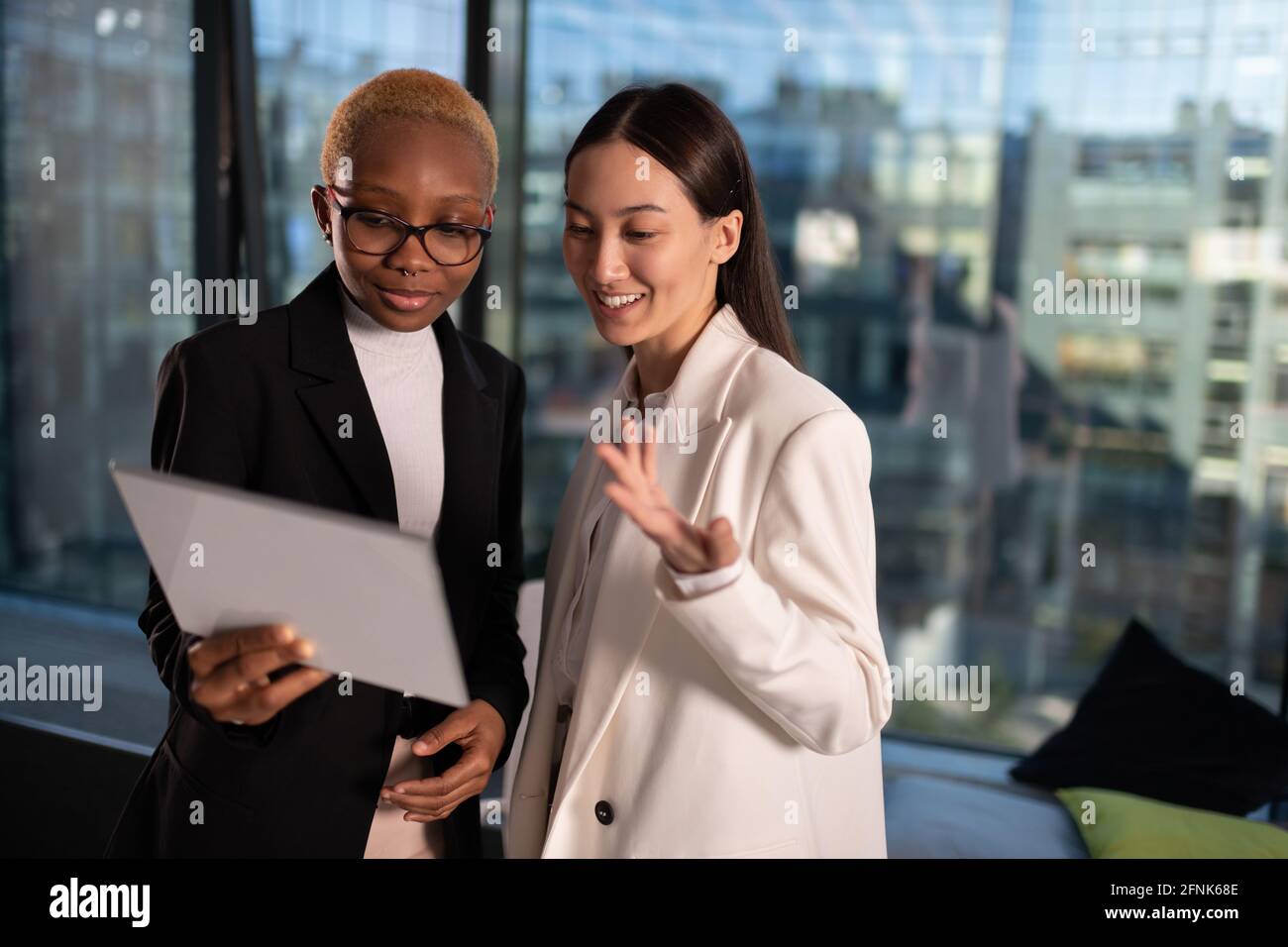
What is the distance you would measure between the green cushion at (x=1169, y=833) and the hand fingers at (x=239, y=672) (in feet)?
6.72

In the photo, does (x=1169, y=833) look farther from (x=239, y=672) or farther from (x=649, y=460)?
(x=239, y=672)

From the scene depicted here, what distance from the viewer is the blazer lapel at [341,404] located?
4.34ft

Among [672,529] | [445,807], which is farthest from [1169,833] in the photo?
[672,529]

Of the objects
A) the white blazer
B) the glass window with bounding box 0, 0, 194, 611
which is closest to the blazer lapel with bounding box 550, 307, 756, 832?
the white blazer

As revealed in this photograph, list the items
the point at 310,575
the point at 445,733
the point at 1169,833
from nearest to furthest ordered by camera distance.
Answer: the point at 310,575, the point at 445,733, the point at 1169,833

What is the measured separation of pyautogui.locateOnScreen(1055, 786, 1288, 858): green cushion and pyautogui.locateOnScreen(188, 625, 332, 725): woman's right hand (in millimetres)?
2025

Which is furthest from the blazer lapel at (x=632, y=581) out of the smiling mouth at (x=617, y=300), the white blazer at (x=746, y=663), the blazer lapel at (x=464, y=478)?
the blazer lapel at (x=464, y=478)

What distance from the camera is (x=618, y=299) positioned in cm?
132

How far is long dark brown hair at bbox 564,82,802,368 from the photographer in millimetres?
1293

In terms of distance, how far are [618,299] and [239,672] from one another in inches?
24.3

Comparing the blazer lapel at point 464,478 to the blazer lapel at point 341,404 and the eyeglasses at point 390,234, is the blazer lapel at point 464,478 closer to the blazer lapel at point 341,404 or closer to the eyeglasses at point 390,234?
the blazer lapel at point 341,404

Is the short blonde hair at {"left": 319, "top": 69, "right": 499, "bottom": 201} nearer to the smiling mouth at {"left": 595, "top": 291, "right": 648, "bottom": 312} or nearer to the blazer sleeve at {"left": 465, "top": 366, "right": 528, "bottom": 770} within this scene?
the smiling mouth at {"left": 595, "top": 291, "right": 648, "bottom": 312}

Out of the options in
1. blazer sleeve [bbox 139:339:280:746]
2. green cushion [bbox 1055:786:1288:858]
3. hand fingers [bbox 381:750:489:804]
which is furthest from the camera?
green cushion [bbox 1055:786:1288:858]
